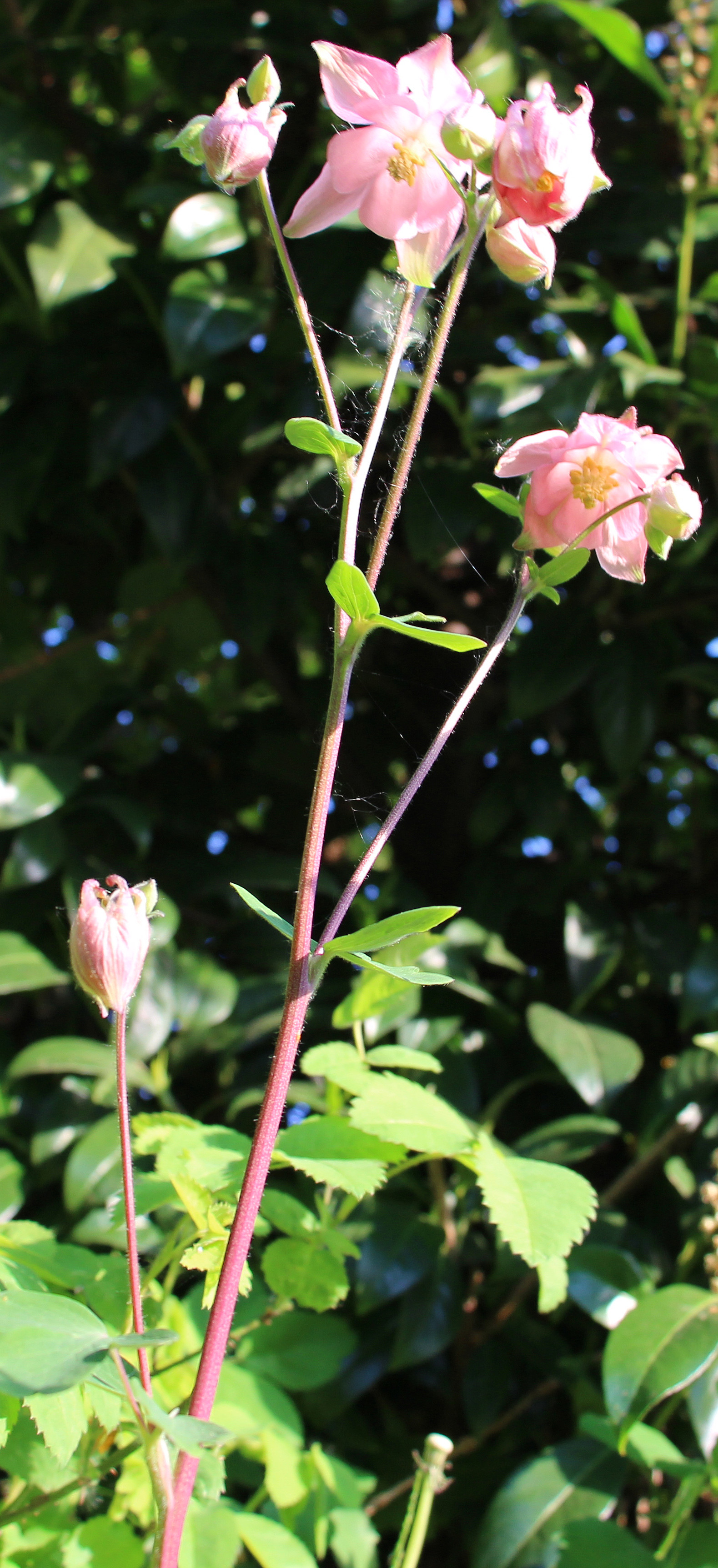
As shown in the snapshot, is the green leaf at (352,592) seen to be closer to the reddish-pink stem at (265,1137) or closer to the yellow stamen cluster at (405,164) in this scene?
the reddish-pink stem at (265,1137)

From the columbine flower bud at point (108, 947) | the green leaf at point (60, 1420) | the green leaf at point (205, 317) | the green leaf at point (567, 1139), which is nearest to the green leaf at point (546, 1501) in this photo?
the green leaf at point (567, 1139)

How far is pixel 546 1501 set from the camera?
62 centimetres

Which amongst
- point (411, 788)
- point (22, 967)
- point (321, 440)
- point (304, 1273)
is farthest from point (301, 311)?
point (22, 967)

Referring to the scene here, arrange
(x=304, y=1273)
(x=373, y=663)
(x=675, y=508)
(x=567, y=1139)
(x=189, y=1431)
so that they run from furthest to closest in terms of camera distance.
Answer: (x=373, y=663)
(x=567, y=1139)
(x=304, y=1273)
(x=675, y=508)
(x=189, y=1431)

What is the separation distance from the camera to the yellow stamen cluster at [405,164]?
0.35 m

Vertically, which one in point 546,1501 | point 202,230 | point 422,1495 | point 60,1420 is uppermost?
point 202,230

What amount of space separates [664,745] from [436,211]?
90 cm

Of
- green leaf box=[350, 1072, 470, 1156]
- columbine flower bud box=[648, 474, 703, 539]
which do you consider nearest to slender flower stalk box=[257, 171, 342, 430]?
columbine flower bud box=[648, 474, 703, 539]

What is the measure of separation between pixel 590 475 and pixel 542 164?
10cm

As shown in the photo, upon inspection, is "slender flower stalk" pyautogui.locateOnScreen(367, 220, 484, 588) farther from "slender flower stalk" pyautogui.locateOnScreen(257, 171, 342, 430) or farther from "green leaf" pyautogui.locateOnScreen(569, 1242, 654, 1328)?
"green leaf" pyautogui.locateOnScreen(569, 1242, 654, 1328)

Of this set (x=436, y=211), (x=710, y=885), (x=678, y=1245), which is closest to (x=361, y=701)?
(x=710, y=885)

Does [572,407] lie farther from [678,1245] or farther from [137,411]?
[678,1245]

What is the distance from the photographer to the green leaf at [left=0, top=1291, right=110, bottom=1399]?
0.25m

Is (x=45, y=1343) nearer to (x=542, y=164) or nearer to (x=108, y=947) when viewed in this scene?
(x=108, y=947)
